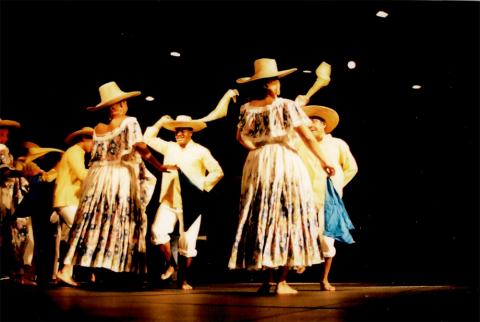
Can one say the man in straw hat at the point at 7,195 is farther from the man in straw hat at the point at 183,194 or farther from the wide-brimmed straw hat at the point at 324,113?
the wide-brimmed straw hat at the point at 324,113

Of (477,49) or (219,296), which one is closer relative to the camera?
(219,296)

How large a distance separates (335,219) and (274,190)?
107 centimetres

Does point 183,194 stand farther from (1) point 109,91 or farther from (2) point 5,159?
(2) point 5,159

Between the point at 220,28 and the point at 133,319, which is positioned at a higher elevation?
the point at 220,28

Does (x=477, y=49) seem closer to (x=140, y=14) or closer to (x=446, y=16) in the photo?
(x=446, y=16)

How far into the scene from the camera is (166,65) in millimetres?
8281

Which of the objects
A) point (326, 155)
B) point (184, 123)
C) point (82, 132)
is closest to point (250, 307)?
point (326, 155)

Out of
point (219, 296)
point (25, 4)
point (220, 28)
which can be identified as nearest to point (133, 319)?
point (219, 296)

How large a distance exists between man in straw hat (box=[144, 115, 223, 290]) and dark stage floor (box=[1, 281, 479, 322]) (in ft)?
3.76

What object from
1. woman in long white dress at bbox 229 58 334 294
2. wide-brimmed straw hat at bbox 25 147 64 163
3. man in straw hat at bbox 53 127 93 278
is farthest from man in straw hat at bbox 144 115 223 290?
wide-brimmed straw hat at bbox 25 147 64 163

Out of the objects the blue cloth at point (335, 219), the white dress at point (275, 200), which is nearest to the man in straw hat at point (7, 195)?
the white dress at point (275, 200)

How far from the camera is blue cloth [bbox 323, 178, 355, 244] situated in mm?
5477

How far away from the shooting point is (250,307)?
3.69m

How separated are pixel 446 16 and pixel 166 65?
3.59m
